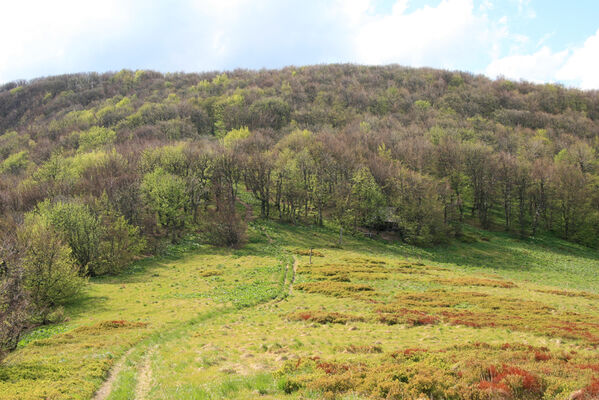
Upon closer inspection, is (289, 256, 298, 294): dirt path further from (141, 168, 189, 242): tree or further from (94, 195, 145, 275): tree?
(141, 168, 189, 242): tree

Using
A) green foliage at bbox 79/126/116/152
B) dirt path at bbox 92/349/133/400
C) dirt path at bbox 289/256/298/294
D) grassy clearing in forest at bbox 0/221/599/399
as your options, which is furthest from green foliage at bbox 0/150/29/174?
dirt path at bbox 92/349/133/400

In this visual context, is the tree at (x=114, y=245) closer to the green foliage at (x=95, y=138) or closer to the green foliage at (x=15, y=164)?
the green foliage at (x=15, y=164)

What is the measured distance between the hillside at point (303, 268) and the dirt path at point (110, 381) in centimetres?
18

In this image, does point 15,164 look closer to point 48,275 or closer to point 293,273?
point 48,275

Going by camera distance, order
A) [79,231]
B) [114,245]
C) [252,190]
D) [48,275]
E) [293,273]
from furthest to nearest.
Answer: [252,190]
[114,245]
[79,231]
[293,273]
[48,275]

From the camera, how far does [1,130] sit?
189375 mm

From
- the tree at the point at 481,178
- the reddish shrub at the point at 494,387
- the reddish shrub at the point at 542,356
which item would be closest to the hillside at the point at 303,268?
the reddish shrub at the point at 542,356

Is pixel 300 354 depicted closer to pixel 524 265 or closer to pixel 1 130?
pixel 524 265

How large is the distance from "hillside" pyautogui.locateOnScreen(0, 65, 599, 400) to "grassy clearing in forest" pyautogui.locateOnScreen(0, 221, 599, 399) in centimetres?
14

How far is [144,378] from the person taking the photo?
16266 mm

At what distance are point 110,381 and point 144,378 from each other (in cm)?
168

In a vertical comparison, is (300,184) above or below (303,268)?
above

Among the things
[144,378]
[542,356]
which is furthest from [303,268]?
[542,356]

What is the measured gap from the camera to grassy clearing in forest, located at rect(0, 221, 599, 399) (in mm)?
11789
